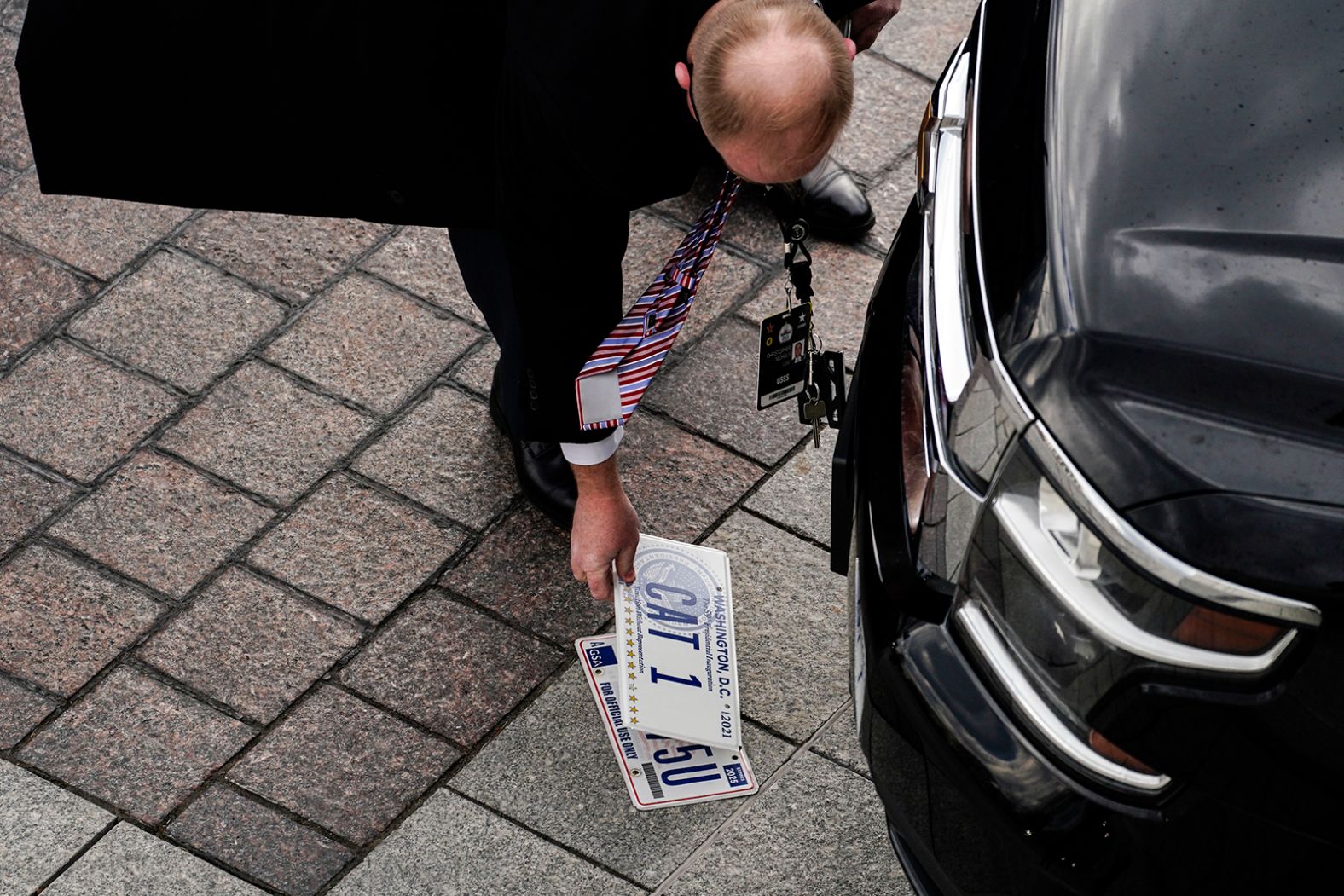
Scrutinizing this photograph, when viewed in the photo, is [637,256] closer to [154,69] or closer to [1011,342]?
[154,69]

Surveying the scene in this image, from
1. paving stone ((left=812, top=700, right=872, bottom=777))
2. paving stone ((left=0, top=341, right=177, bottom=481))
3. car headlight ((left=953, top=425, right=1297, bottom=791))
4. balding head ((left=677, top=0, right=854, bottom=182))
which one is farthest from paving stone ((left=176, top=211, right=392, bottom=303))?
car headlight ((left=953, top=425, right=1297, bottom=791))

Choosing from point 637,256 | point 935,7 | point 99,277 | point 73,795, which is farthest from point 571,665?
point 935,7

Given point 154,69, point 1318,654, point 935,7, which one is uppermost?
point 1318,654

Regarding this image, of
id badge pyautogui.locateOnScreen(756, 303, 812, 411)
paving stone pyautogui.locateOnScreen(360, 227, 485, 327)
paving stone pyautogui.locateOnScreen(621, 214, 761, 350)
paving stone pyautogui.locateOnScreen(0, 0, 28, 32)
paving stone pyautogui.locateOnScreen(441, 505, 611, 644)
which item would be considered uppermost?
id badge pyautogui.locateOnScreen(756, 303, 812, 411)

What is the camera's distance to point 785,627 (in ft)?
9.78

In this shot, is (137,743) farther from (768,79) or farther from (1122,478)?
(1122,478)

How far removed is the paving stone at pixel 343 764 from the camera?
2693mm

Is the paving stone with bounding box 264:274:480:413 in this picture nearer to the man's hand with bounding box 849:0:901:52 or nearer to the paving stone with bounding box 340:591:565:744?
the paving stone with bounding box 340:591:565:744

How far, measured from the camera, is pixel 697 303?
3.61 meters

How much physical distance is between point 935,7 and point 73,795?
3007mm

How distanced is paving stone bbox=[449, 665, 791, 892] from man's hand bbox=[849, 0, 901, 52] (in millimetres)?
1271

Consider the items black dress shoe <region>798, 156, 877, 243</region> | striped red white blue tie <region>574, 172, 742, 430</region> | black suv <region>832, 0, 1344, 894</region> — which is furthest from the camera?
black dress shoe <region>798, 156, 877, 243</region>

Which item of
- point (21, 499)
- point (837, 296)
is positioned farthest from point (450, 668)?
point (837, 296)

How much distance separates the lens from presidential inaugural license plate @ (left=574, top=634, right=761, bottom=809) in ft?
8.89
